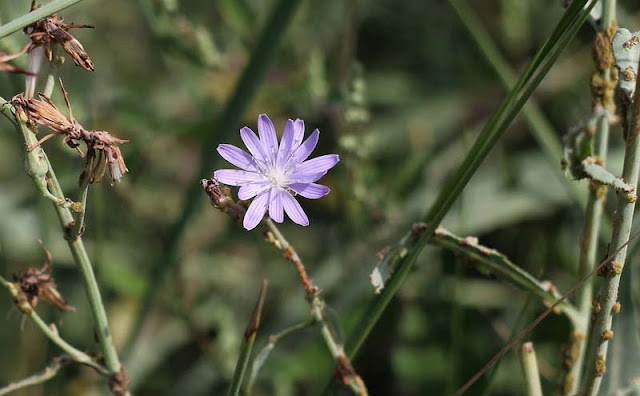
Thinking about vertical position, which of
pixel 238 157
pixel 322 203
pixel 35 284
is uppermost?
pixel 322 203

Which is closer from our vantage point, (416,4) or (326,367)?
(326,367)

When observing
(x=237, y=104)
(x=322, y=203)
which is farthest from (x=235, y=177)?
(x=322, y=203)

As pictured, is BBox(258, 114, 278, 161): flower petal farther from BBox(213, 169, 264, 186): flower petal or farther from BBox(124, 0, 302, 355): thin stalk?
BBox(124, 0, 302, 355): thin stalk

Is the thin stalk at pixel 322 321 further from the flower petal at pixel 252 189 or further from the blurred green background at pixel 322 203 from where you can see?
the blurred green background at pixel 322 203

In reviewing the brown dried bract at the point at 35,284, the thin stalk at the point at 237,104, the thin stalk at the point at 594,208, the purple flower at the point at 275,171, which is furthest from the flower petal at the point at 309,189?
the thin stalk at the point at 237,104

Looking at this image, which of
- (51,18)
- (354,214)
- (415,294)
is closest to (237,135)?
(354,214)

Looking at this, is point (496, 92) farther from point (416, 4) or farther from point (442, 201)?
point (442, 201)

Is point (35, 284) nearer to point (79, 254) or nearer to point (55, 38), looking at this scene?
point (79, 254)
